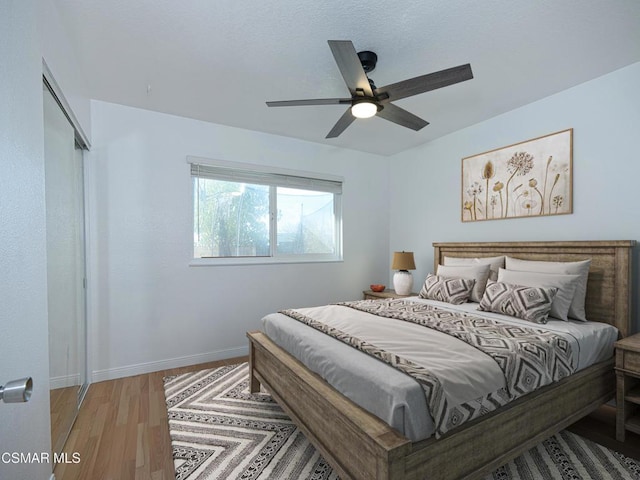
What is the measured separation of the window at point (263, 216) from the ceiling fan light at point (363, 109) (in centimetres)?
177

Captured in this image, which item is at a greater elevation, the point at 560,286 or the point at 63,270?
the point at 63,270

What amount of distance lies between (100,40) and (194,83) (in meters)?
0.67

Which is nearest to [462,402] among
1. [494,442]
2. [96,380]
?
[494,442]

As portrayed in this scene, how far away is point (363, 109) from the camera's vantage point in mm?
2141

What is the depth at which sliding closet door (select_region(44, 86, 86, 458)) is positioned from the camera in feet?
5.85

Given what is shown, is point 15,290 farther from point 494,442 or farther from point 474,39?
point 474,39

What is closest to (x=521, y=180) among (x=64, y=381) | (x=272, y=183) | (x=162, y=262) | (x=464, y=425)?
(x=464, y=425)

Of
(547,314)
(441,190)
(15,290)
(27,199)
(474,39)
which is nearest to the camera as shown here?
(15,290)

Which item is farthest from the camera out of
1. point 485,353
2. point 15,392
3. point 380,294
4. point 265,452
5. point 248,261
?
point 380,294

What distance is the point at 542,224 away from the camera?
2.90m

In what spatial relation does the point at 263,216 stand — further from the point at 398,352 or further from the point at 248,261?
the point at 398,352

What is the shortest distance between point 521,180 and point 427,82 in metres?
1.80

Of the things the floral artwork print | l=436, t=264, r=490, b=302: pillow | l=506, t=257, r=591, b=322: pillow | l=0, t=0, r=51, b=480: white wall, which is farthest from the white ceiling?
l=436, t=264, r=490, b=302: pillow

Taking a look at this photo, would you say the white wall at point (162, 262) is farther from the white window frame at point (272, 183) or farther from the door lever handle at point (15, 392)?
the door lever handle at point (15, 392)
